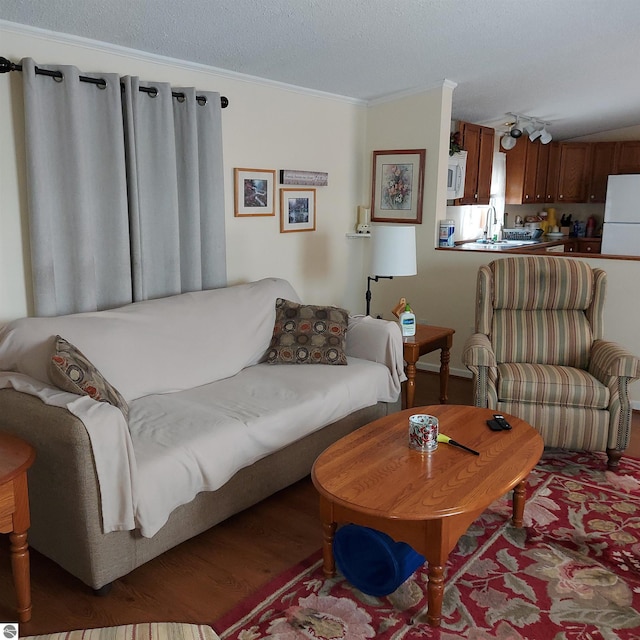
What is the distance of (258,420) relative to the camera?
2627mm

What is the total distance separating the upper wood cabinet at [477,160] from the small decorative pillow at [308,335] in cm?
257

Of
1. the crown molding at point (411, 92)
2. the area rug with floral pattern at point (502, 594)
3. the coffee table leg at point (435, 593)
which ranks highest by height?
the crown molding at point (411, 92)

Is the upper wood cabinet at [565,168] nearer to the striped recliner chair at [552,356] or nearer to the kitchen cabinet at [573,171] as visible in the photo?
the kitchen cabinet at [573,171]

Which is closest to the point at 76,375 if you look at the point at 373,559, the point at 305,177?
the point at 373,559

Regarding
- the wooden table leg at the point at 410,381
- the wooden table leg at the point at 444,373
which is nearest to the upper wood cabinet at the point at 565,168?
the wooden table leg at the point at 444,373

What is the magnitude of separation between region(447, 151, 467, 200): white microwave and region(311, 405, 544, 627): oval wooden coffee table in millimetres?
3039

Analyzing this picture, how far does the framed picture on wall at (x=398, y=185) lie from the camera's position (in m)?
4.79

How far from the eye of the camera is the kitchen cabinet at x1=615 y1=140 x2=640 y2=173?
6910 mm

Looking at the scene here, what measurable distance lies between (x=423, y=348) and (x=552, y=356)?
0.74 meters

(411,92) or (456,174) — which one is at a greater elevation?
(411,92)

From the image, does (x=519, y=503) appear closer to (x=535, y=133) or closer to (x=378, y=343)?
(x=378, y=343)

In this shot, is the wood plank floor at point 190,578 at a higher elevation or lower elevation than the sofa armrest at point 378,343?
lower

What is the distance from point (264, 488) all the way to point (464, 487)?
969mm

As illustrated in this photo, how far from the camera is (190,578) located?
7.57ft
